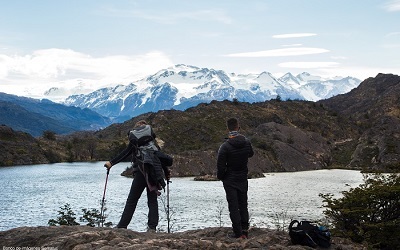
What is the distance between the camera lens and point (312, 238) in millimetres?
12609

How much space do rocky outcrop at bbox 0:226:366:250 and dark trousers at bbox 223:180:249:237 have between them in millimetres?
517

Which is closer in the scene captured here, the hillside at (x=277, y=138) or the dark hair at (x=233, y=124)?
the dark hair at (x=233, y=124)

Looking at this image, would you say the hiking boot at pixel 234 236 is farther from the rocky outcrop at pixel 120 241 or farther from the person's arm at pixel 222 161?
the person's arm at pixel 222 161

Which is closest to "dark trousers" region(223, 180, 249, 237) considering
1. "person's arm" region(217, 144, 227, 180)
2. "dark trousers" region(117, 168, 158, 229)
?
"person's arm" region(217, 144, 227, 180)

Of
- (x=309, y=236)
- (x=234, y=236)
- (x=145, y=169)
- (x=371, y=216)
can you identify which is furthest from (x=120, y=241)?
(x=371, y=216)

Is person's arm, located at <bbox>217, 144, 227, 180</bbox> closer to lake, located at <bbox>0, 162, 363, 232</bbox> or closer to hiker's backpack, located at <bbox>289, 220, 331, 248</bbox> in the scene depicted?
hiker's backpack, located at <bbox>289, 220, 331, 248</bbox>

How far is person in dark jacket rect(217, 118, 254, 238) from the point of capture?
45.5ft

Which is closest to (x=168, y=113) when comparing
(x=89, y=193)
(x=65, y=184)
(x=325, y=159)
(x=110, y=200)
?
(x=325, y=159)

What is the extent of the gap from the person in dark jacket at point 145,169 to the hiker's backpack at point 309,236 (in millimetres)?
4546

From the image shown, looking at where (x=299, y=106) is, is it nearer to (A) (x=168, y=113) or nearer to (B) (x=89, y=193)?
(A) (x=168, y=113)

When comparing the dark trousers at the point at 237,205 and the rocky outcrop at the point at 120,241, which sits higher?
the dark trousers at the point at 237,205

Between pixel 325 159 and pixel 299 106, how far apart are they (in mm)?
59362

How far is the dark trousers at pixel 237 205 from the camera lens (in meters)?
13.8

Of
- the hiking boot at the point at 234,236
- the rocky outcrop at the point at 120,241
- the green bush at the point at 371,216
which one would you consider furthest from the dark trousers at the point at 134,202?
the green bush at the point at 371,216
